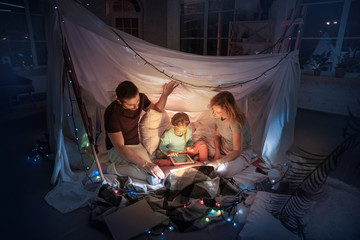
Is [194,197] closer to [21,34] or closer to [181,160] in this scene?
[181,160]

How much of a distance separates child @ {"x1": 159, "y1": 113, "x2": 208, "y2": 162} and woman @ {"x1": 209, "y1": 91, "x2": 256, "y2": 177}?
0.20 meters

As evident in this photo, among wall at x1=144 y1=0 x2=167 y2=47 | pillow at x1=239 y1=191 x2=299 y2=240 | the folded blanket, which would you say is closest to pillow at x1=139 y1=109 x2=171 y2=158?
the folded blanket

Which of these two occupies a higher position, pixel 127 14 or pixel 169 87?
pixel 127 14

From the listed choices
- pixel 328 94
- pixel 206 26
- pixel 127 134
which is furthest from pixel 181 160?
pixel 206 26

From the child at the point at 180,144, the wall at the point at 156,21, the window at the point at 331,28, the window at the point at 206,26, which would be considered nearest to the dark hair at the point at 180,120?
the child at the point at 180,144

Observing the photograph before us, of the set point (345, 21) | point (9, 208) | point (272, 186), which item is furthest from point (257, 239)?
point (345, 21)

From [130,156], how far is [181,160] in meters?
0.47

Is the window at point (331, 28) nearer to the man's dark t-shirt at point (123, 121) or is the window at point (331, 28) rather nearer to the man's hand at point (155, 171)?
the man's dark t-shirt at point (123, 121)

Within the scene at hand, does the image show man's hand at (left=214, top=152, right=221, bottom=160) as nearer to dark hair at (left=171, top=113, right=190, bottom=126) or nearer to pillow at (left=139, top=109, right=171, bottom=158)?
dark hair at (left=171, top=113, right=190, bottom=126)

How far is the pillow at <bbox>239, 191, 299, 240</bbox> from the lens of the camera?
1.51 metres

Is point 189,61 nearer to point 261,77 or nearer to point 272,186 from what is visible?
point 261,77

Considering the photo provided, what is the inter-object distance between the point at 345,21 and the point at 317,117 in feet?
5.37

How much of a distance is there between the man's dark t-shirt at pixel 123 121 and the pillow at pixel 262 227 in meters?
1.28

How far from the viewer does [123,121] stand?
2305 mm
